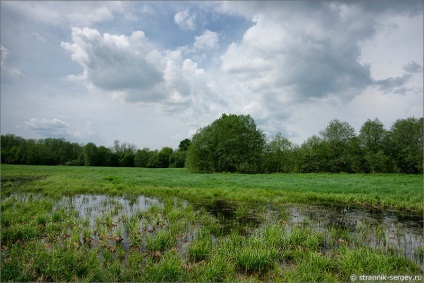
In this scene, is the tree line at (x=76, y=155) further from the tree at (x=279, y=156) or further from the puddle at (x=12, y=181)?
the puddle at (x=12, y=181)

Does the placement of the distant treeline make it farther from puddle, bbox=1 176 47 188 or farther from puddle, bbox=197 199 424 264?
puddle, bbox=197 199 424 264

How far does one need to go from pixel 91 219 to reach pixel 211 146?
49.0 metres

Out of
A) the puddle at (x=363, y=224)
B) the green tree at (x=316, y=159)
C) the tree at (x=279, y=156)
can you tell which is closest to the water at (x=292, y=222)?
the puddle at (x=363, y=224)

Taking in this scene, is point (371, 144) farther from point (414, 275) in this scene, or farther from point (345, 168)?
point (414, 275)

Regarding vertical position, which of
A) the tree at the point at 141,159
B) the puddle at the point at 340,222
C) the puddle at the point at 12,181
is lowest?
the puddle at the point at 12,181

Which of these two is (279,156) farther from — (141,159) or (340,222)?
(141,159)

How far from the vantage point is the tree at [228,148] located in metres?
59.4

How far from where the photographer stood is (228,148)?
60.4 meters

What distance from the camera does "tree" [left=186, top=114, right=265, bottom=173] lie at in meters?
59.4

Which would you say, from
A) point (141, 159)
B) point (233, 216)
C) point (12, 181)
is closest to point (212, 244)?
point (233, 216)

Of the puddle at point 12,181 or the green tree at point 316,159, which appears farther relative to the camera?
the green tree at point 316,159

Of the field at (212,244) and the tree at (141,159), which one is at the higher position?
the tree at (141,159)

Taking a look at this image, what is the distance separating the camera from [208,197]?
20.9 metres

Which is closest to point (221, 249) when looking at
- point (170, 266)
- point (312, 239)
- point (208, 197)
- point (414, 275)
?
point (170, 266)
